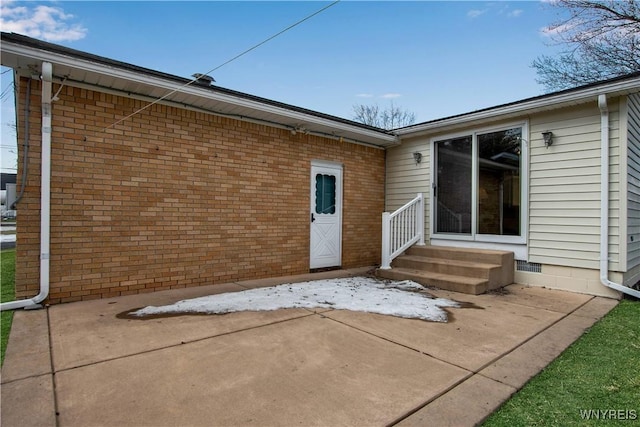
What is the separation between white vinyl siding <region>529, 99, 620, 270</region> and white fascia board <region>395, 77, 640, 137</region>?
33cm

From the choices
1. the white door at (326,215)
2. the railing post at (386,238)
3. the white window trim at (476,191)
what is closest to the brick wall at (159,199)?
the white door at (326,215)

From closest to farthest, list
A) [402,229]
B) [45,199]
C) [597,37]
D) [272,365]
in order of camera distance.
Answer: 1. [272,365]
2. [45,199]
3. [402,229]
4. [597,37]

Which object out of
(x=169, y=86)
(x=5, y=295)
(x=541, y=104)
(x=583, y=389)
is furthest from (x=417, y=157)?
(x=5, y=295)

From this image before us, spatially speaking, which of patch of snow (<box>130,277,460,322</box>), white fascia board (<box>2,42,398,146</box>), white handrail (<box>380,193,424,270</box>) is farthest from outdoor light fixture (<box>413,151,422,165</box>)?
patch of snow (<box>130,277,460,322</box>)

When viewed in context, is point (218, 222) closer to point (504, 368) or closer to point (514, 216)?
point (504, 368)


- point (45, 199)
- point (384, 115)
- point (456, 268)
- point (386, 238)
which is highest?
point (384, 115)

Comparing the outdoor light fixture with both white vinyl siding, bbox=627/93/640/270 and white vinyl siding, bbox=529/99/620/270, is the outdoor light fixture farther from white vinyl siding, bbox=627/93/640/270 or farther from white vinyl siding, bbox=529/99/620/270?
white vinyl siding, bbox=627/93/640/270

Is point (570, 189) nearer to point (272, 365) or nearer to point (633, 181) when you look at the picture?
point (633, 181)

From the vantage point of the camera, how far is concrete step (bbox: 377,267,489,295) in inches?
199

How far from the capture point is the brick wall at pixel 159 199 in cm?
421

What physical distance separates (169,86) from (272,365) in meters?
3.79

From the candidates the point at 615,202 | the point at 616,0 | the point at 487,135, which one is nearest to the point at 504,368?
the point at 615,202

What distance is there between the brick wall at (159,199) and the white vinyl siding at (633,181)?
480cm

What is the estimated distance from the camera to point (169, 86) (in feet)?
14.8
